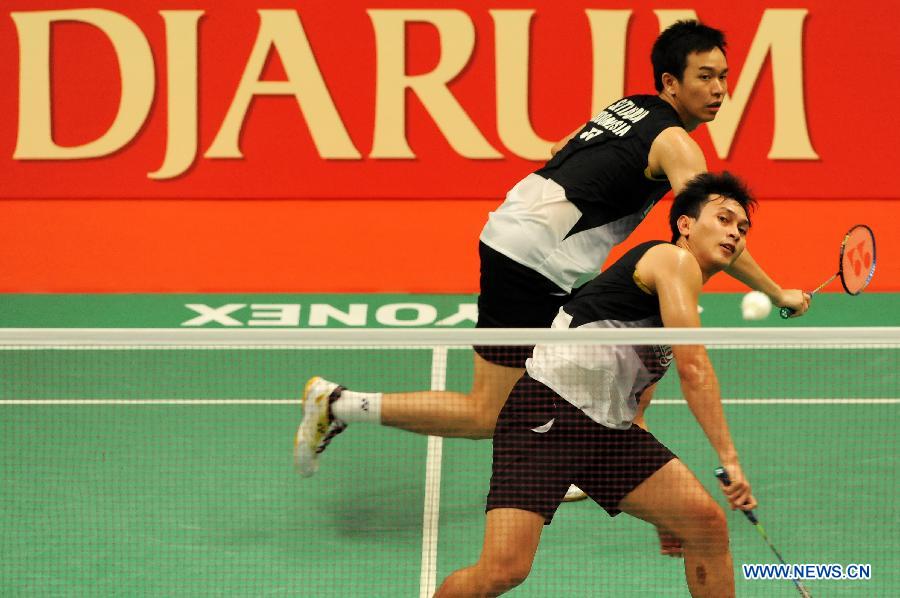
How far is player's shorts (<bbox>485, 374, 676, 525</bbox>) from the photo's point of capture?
4.11m

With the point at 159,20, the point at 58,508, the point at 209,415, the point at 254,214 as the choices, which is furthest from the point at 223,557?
the point at 159,20

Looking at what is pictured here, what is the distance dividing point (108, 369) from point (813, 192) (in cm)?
454

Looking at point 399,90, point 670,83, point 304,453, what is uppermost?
point 670,83

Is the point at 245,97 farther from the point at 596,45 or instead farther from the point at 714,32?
the point at 714,32

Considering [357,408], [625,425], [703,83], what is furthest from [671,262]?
[357,408]

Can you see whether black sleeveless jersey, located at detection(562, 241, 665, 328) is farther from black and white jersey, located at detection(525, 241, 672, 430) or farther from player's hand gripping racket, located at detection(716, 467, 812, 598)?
player's hand gripping racket, located at detection(716, 467, 812, 598)

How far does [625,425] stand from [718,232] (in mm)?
630

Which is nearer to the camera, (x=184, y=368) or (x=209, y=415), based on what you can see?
(x=209, y=415)

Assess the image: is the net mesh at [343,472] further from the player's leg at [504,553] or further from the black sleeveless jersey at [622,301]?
the player's leg at [504,553]

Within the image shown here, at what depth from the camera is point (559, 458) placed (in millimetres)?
4160

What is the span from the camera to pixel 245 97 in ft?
29.9

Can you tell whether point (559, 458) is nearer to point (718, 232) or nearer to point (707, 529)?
point (707, 529)

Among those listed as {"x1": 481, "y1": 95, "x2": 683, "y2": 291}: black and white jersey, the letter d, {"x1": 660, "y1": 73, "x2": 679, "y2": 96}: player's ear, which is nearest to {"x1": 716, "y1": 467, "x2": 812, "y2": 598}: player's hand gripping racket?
{"x1": 481, "y1": 95, "x2": 683, "y2": 291}: black and white jersey

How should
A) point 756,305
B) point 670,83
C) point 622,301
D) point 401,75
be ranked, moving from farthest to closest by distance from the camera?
point 401,75
point 756,305
point 670,83
point 622,301
